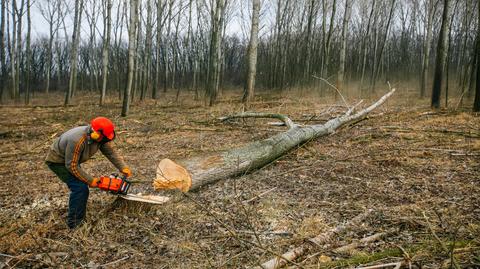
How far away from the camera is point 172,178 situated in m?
4.48

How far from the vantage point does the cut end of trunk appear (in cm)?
446

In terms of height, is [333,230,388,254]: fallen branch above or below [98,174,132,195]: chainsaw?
below

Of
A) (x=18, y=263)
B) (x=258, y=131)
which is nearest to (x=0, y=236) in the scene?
(x=18, y=263)

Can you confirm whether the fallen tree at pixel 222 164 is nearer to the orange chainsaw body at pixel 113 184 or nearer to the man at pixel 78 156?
the orange chainsaw body at pixel 113 184

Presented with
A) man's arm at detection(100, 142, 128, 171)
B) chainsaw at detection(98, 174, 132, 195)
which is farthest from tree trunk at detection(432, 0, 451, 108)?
chainsaw at detection(98, 174, 132, 195)

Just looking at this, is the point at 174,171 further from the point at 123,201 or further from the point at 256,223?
the point at 256,223

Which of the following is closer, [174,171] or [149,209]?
[149,209]

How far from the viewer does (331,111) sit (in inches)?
404

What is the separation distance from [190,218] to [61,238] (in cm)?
142

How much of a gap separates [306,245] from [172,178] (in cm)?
205

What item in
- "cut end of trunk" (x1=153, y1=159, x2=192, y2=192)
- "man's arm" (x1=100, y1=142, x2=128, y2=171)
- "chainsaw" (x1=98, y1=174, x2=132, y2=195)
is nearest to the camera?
"chainsaw" (x1=98, y1=174, x2=132, y2=195)

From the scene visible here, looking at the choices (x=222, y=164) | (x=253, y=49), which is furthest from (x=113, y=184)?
(x=253, y=49)

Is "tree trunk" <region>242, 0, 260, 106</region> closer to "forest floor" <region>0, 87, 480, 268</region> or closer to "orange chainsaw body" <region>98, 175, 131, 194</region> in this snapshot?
"forest floor" <region>0, 87, 480, 268</region>

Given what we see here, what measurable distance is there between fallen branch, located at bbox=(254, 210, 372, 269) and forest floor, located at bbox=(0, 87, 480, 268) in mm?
59
